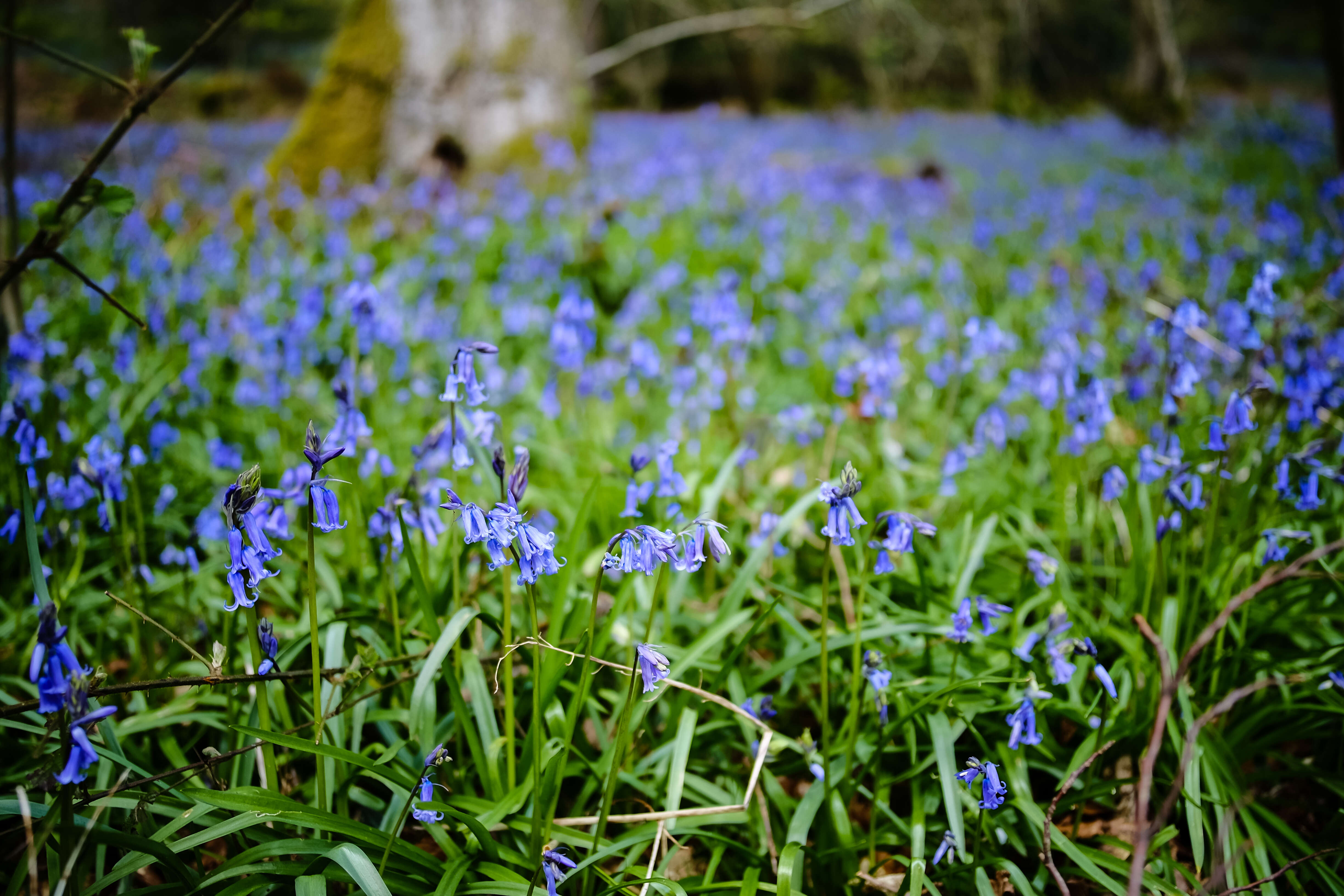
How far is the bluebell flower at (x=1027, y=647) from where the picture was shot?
165cm

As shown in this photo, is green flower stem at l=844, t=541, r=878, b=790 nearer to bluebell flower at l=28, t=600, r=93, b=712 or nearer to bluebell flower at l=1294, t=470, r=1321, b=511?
bluebell flower at l=1294, t=470, r=1321, b=511

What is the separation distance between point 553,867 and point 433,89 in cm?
631

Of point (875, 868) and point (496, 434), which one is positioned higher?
point (496, 434)

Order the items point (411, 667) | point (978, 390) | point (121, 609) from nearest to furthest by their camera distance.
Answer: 1. point (411, 667)
2. point (121, 609)
3. point (978, 390)

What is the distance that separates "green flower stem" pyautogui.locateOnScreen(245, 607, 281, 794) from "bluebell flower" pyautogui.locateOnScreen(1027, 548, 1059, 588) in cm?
152

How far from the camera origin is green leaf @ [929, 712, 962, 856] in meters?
1.50

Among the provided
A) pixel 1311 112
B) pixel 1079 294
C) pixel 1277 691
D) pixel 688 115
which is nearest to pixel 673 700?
pixel 1277 691

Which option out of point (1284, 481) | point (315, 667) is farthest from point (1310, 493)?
point (315, 667)

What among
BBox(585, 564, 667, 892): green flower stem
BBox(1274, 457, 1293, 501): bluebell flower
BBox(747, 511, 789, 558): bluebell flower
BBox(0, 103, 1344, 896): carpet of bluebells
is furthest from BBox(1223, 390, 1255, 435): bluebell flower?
BBox(585, 564, 667, 892): green flower stem

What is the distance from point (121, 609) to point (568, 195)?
4.77 metres

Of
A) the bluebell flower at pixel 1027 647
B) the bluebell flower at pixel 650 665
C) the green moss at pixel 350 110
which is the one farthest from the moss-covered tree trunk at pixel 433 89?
the bluebell flower at pixel 650 665

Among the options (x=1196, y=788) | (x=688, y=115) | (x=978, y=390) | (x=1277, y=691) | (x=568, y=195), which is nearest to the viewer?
(x=1196, y=788)

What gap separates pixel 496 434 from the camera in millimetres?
2432

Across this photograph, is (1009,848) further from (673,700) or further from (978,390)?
(978,390)
